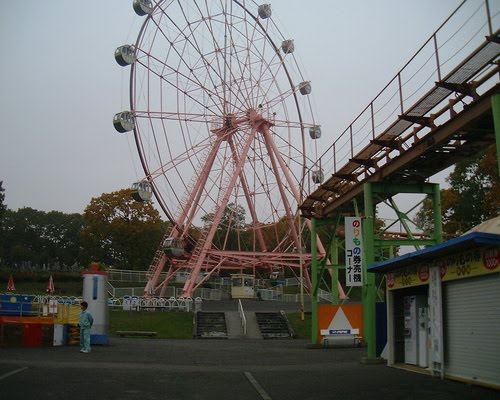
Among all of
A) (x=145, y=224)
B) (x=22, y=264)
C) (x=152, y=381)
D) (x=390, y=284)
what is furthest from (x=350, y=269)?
(x=22, y=264)

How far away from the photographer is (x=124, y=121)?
43.1 m

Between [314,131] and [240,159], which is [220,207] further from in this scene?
[314,131]

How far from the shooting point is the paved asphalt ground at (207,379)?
11945mm

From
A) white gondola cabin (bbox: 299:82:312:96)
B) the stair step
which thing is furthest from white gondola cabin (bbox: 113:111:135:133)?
white gondola cabin (bbox: 299:82:312:96)

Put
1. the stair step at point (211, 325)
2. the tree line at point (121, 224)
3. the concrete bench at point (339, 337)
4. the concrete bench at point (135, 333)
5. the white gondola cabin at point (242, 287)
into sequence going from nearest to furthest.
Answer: the concrete bench at point (339, 337) → the concrete bench at point (135, 333) → the stair step at point (211, 325) → the tree line at point (121, 224) → the white gondola cabin at point (242, 287)

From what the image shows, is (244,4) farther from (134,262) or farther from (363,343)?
(134,262)

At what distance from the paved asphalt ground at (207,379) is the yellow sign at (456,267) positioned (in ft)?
7.73

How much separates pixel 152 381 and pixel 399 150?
10.2 m

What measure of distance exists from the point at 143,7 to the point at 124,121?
8051mm

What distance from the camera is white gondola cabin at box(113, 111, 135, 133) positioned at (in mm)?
43031

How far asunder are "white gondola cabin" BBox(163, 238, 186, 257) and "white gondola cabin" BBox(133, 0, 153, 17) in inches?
709

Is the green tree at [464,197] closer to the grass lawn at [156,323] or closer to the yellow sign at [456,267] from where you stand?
the grass lawn at [156,323]

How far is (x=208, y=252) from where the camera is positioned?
52812mm

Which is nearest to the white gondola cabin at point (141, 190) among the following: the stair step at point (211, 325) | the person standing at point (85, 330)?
the stair step at point (211, 325)
